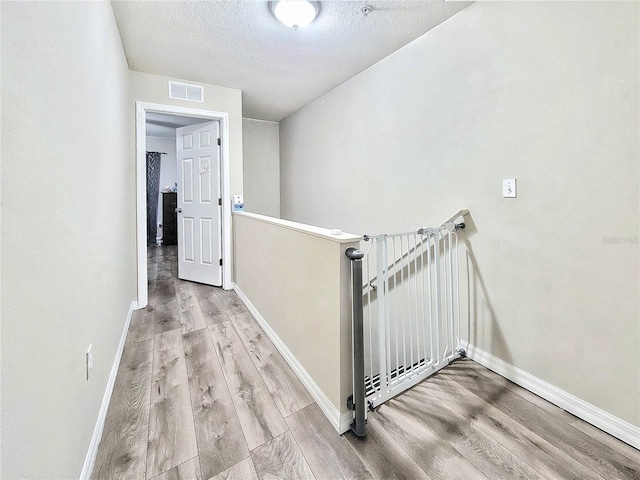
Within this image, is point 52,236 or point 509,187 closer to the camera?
point 52,236

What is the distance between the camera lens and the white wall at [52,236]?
68 cm

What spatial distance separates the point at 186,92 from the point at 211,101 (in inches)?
10.7

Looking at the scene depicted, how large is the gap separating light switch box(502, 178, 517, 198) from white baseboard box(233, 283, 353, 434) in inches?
63.1

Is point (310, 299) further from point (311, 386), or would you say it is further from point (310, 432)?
point (310, 432)

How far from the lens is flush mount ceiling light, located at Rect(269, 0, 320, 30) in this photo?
1938 millimetres

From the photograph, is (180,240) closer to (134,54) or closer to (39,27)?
(134,54)

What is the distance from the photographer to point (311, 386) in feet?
5.54

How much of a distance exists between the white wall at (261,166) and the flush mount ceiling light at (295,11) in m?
2.94

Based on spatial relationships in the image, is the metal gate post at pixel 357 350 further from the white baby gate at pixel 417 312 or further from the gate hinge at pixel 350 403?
the white baby gate at pixel 417 312

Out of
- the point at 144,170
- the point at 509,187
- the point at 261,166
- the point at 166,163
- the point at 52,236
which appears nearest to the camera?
the point at 52,236

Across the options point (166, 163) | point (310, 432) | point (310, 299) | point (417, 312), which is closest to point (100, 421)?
point (310, 432)

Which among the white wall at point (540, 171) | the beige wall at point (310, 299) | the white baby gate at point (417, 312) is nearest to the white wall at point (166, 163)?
the beige wall at point (310, 299)

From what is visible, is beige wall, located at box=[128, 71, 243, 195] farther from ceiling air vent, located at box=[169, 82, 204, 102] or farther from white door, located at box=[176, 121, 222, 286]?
white door, located at box=[176, 121, 222, 286]

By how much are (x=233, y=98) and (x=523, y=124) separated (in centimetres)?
308
